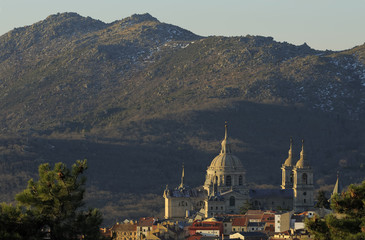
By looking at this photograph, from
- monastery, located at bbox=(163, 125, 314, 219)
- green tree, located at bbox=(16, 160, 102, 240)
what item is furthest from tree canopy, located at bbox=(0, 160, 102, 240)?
monastery, located at bbox=(163, 125, 314, 219)

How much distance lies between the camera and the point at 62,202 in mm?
49969

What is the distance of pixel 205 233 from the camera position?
134 metres

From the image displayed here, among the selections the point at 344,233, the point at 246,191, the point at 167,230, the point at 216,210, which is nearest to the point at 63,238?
the point at 344,233

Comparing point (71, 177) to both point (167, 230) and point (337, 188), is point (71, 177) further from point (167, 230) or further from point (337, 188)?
point (337, 188)

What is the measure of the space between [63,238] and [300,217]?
85595 mm

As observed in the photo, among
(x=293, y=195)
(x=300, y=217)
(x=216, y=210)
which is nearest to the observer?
(x=300, y=217)

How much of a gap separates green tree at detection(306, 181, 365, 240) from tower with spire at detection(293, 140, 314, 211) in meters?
111

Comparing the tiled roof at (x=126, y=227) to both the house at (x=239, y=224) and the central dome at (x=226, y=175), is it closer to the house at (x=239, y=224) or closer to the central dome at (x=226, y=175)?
the house at (x=239, y=224)

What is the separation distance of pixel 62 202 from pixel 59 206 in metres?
0.21

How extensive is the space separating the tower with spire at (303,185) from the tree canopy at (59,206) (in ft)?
383

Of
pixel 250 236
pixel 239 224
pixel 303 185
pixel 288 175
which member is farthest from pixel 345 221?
pixel 288 175

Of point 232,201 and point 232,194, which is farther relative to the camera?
point 232,194

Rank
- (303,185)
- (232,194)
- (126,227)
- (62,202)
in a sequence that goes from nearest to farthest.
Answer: (62,202) < (126,227) < (232,194) < (303,185)

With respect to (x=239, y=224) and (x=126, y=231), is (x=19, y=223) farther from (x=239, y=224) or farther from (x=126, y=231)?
(x=239, y=224)
